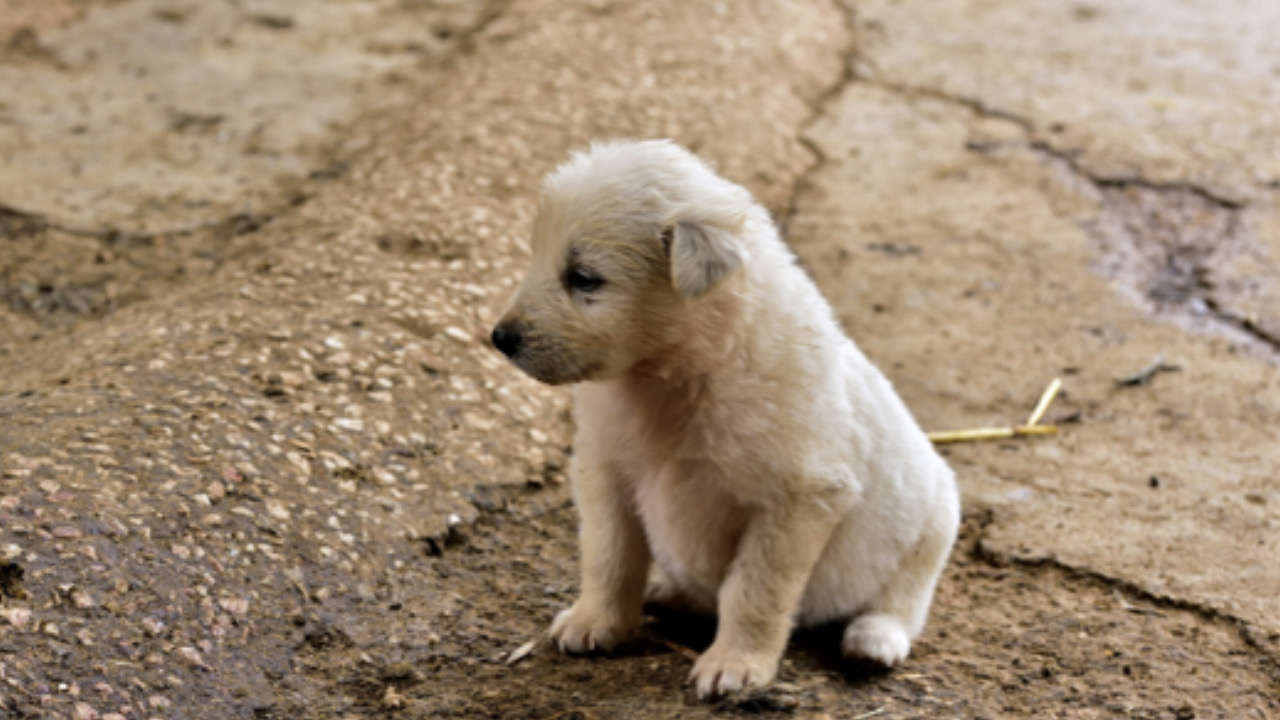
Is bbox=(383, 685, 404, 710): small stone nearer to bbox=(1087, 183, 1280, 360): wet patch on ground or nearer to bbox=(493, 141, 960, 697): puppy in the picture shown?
bbox=(493, 141, 960, 697): puppy

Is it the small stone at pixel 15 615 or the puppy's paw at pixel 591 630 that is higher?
the puppy's paw at pixel 591 630

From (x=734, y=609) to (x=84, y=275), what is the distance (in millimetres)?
3535

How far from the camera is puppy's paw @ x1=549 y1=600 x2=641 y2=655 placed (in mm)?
3512

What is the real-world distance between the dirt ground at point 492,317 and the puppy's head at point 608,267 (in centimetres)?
88

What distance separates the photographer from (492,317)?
199 inches

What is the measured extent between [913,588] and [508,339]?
1358 mm

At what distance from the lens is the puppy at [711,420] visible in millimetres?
3121

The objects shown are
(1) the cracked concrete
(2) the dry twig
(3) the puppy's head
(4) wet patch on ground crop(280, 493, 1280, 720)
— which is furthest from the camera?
(2) the dry twig

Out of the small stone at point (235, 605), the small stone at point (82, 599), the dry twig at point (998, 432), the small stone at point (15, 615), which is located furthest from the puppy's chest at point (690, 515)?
the dry twig at point (998, 432)

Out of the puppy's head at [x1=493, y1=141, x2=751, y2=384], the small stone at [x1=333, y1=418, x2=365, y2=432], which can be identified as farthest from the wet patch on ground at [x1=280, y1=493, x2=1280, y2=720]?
the puppy's head at [x1=493, y1=141, x2=751, y2=384]

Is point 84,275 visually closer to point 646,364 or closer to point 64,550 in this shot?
point 64,550

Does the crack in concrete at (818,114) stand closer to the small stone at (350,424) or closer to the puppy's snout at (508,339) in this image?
the small stone at (350,424)

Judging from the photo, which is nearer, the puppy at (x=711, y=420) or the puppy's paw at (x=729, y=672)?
the puppy at (x=711, y=420)

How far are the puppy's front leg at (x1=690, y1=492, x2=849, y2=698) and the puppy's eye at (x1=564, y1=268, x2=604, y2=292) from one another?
2.23 feet
